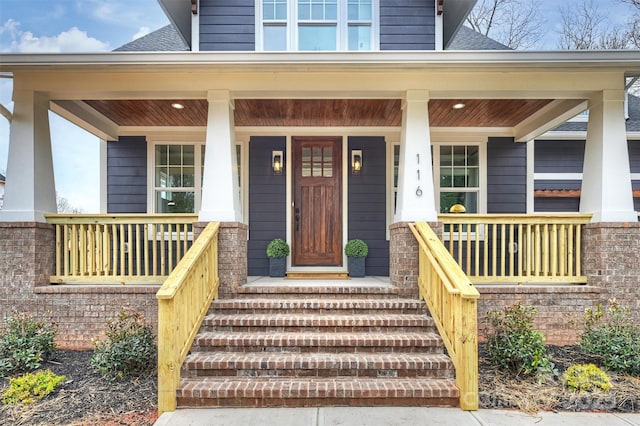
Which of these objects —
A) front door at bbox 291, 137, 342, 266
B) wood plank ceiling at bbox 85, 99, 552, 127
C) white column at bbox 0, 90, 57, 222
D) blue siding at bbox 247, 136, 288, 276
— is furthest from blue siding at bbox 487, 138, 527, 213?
white column at bbox 0, 90, 57, 222

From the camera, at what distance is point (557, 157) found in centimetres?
762

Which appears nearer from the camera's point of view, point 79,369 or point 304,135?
point 79,369

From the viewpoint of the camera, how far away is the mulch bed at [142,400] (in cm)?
328

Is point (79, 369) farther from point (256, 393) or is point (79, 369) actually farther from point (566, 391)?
point (566, 391)

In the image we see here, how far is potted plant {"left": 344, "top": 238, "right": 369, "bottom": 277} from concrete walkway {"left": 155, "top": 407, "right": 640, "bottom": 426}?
3.33 meters

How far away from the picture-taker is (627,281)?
4805 millimetres

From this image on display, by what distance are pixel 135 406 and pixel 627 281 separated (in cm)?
540

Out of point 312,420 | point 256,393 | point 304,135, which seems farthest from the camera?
point 304,135

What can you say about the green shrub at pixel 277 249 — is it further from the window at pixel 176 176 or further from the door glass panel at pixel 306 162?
the window at pixel 176 176

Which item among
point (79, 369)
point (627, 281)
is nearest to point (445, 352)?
point (627, 281)

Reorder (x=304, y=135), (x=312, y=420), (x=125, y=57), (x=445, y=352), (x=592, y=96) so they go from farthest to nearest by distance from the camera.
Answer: (x=304, y=135), (x=592, y=96), (x=125, y=57), (x=445, y=352), (x=312, y=420)

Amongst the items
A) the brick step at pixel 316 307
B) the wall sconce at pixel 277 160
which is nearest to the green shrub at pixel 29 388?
the brick step at pixel 316 307

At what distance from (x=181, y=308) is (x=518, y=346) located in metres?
3.13

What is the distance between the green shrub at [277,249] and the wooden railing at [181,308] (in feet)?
6.48
